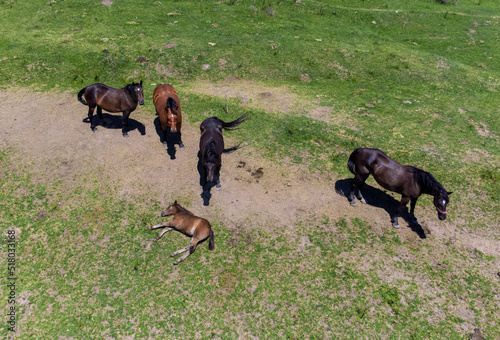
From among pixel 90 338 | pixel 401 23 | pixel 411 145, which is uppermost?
pixel 401 23

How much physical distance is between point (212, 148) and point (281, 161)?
12.2ft

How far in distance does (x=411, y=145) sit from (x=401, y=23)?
640 inches

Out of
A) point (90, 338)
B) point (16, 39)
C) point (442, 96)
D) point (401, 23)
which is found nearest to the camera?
point (90, 338)

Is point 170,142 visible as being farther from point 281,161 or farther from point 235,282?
point 235,282

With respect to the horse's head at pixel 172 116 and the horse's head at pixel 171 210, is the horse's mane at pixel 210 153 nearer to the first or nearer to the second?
the horse's head at pixel 171 210

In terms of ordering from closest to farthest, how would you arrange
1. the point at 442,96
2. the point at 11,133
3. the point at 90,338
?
the point at 90,338
the point at 11,133
the point at 442,96

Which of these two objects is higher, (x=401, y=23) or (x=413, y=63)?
(x=401, y=23)

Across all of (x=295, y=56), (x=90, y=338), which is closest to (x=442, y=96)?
(x=295, y=56)

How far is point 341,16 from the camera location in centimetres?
2442

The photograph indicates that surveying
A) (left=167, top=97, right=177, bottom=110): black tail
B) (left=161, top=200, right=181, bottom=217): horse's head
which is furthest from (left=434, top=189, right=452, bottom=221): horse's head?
(left=167, top=97, right=177, bottom=110): black tail

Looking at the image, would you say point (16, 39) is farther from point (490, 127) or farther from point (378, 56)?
point (490, 127)

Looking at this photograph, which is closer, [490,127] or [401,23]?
[490,127]

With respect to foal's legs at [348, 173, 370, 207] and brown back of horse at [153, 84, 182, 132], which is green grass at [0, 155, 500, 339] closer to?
foal's legs at [348, 173, 370, 207]

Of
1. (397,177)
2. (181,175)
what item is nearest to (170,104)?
(181,175)
